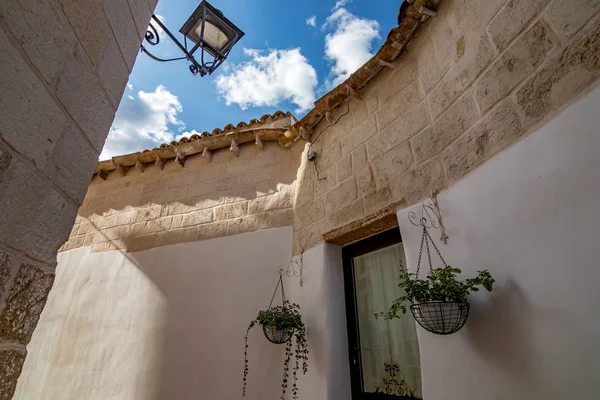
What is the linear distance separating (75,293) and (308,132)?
3326 millimetres

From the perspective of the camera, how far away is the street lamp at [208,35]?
2473 mm

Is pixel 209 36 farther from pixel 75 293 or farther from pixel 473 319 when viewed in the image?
pixel 75 293

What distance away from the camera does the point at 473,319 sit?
154cm

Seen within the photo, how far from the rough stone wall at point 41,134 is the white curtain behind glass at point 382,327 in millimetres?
1990

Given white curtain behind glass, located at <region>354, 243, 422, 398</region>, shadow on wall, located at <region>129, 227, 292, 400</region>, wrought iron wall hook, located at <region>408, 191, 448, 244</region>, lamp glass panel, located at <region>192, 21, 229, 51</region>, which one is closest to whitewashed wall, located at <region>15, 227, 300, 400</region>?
shadow on wall, located at <region>129, 227, 292, 400</region>

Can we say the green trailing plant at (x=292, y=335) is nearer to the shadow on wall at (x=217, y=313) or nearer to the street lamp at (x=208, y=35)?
the shadow on wall at (x=217, y=313)

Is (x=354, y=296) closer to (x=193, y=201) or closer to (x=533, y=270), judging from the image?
(x=533, y=270)

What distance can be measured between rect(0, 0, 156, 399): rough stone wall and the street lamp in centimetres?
157

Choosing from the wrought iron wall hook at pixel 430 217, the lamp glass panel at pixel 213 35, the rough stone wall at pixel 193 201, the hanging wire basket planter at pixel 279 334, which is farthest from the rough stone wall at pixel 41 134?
the rough stone wall at pixel 193 201

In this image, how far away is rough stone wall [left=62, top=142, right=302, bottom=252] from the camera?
3.42 meters

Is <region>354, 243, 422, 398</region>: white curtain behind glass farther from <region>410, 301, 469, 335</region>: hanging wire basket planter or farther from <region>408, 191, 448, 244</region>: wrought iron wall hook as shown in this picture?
<region>410, 301, 469, 335</region>: hanging wire basket planter

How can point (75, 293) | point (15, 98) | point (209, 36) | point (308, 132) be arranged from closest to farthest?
point (15, 98) < point (209, 36) < point (308, 132) < point (75, 293)

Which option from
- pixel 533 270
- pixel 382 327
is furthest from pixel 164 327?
pixel 533 270

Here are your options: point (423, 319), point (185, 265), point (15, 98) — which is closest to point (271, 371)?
point (185, 265)
